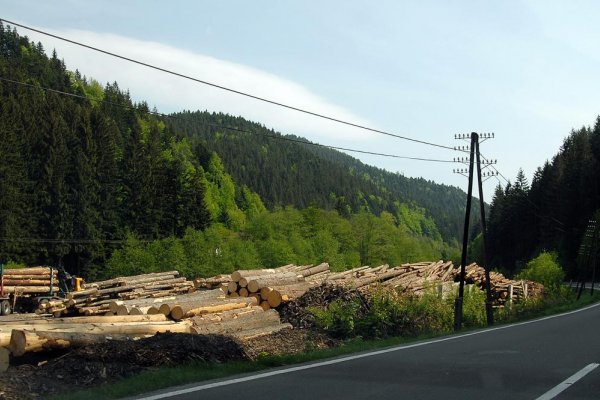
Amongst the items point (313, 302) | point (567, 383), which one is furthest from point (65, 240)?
point (567, 383)

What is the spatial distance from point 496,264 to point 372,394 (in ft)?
340

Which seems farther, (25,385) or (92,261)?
(92,261)

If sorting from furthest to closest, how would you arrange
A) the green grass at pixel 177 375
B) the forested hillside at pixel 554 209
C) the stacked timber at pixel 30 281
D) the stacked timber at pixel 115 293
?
the forested hillside at pixel 554 209 → the stacked timber at pixel 30 281 → the stacked timber at pixel 115 293 → the green grass at pixel 177 375

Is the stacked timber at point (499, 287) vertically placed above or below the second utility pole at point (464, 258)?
below

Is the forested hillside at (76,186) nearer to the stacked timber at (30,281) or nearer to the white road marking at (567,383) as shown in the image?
the stacked timber at (30,281)

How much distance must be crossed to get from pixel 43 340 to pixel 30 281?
24036mm

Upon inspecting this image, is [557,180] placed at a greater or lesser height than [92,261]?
greater

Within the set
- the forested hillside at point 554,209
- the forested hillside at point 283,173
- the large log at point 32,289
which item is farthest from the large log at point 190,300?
the forested hillside at point 283,173

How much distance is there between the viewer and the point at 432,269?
3859 centimetres

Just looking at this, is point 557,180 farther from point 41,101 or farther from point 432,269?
point 41,101

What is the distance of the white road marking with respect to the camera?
300 inches

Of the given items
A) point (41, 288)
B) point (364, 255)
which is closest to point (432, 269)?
point (41, 288)

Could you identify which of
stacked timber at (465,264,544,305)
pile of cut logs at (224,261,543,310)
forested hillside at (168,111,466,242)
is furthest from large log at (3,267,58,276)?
forested hillside at (168,111,466,242)

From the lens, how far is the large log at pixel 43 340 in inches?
446
